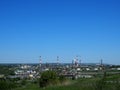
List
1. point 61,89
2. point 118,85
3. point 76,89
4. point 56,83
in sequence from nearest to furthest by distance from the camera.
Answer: point 118,85 → point 76,89 → point 61,89 → point 56,83

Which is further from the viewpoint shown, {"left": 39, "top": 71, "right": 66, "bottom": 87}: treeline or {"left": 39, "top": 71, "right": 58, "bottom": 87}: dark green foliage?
{"left": 39, "top": 71, "right": 58, "bottom": 87}: dark green foliage

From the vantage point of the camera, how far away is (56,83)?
3041cm

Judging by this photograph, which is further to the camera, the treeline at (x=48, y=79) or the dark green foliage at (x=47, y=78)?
the dark green foliage at (x=47, y=78)

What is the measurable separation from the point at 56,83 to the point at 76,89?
9.58m

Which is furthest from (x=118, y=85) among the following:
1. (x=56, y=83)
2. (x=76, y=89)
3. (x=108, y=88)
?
(x=56, y=83)

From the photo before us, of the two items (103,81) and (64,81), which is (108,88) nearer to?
(103,81)

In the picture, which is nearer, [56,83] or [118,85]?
[118,85]

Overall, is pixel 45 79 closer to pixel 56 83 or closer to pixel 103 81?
pixel 56 83

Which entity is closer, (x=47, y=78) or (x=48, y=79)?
(x=48, y=79)

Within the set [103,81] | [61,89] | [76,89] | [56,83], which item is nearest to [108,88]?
[103,81]

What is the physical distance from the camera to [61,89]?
75.2 feet

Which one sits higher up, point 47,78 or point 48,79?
point 47,78

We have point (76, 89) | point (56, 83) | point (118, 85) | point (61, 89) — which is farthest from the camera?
point (56, 83)

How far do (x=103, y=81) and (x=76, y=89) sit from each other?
721 centimetres
